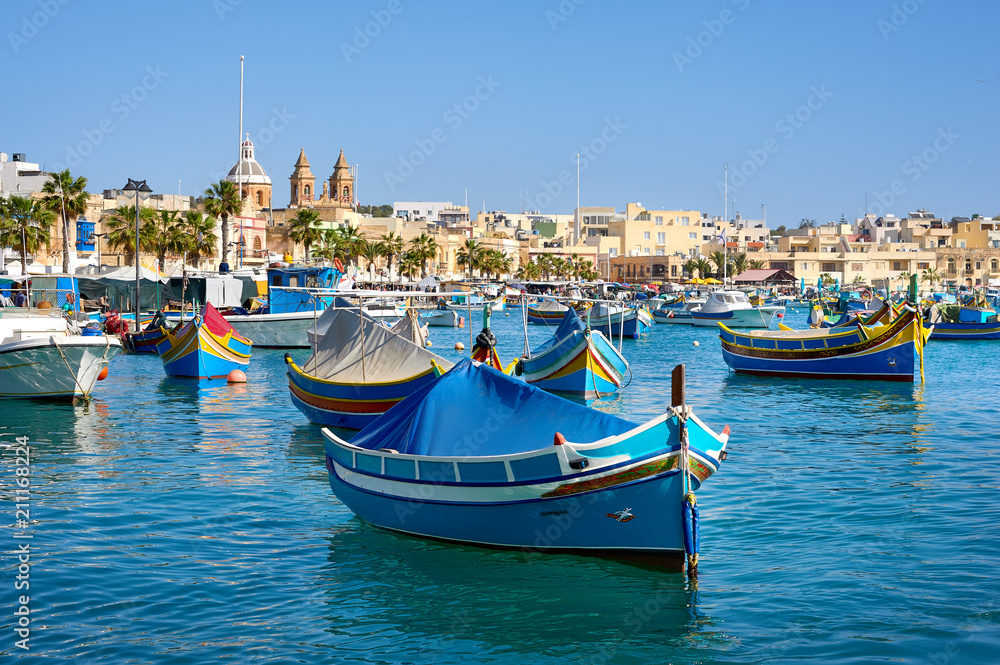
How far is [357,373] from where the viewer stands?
77.2ft

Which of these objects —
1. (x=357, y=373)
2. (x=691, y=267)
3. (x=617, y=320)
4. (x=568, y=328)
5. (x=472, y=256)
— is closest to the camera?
(x=357, y=373)

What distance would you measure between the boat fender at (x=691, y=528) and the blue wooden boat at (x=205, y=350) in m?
26.8

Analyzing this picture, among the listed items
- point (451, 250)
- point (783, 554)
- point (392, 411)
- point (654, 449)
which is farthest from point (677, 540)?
point (451, 250)

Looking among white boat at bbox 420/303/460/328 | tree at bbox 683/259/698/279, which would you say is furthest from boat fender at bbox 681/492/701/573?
tree at bbox 683/259/698/279

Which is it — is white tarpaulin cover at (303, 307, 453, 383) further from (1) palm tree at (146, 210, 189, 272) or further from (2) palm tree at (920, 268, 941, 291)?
(2) palm tree at (920, 268, 941, 291)

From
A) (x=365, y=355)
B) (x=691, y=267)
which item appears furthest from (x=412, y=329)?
(x=691, y=267)

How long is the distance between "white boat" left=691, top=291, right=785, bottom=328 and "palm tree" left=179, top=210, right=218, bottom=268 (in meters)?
37.2

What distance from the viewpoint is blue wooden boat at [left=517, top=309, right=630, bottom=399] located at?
3161cm

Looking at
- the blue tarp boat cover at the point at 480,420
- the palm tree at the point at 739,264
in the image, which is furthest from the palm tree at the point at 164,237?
the palm tree at the point at 739,264

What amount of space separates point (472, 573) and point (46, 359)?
751 inches

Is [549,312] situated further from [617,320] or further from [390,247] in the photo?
[390,247]

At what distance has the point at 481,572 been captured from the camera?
12477mm

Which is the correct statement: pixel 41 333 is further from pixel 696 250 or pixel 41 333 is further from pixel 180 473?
pixel 696 250

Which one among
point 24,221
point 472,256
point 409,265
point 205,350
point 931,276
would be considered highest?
point 472,256
